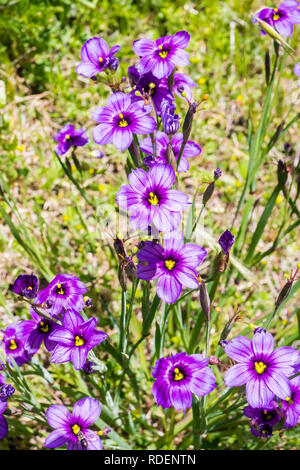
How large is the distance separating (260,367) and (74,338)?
642 millimetres

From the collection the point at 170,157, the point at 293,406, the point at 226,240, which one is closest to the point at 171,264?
the point at 226,240

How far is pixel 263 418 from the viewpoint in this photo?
1626mm

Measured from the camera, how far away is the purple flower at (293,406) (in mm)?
1536

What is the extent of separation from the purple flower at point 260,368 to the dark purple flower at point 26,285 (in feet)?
2.30

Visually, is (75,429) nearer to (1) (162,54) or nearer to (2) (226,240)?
(2) (226,240)

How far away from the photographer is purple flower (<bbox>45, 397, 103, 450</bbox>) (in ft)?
4.83

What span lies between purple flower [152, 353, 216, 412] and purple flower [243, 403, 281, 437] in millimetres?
225

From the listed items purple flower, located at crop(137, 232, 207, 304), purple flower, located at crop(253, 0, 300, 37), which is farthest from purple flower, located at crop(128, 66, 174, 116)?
purple flower, located at crop(253, 0, 300, 37)

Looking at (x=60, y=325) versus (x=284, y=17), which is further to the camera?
(x=284, y=17)

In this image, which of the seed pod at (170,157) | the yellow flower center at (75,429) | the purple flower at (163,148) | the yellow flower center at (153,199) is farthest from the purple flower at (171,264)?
the yellow flower center at (75,429)

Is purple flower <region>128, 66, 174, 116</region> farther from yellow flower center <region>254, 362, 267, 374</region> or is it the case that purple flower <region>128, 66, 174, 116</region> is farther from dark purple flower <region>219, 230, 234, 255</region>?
yellow flower center <region>254, 362, 267, 374</region>

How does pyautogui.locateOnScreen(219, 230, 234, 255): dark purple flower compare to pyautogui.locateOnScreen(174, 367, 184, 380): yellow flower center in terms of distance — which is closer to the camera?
pyautogui.locateOnScreen(219, 230, 234, 255): dark purple flower
